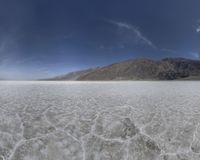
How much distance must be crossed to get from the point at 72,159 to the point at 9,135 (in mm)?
2321

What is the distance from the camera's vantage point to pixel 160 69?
448 feet

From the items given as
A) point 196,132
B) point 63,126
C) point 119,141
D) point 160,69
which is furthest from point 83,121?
point 160,69

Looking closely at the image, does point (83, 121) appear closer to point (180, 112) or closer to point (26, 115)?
point (26, 115)

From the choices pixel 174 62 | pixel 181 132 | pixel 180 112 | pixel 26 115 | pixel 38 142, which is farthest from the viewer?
pixel 174 62

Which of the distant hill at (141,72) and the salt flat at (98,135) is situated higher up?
the distant hill at (141,72)

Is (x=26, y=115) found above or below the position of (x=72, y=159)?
above

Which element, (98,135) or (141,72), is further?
(141,72)

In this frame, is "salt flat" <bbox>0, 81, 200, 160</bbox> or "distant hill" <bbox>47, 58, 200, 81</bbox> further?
"distant hill" <bbox>47, 58, 200, 81</bbox>

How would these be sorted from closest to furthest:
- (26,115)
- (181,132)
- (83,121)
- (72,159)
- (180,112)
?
(72,159) → (181,132) → (83,121) → (26,115) → (180,112)

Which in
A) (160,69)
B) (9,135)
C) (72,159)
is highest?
(160,69)

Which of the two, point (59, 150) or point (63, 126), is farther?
point (63, 126)

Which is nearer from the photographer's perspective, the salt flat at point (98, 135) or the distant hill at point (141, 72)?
the salt flat at point (98, 135)

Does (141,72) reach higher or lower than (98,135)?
higher

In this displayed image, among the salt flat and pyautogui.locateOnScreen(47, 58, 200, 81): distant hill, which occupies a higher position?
pyautogui.locateOnScreen(47, 58, 200, 81): distant hill
